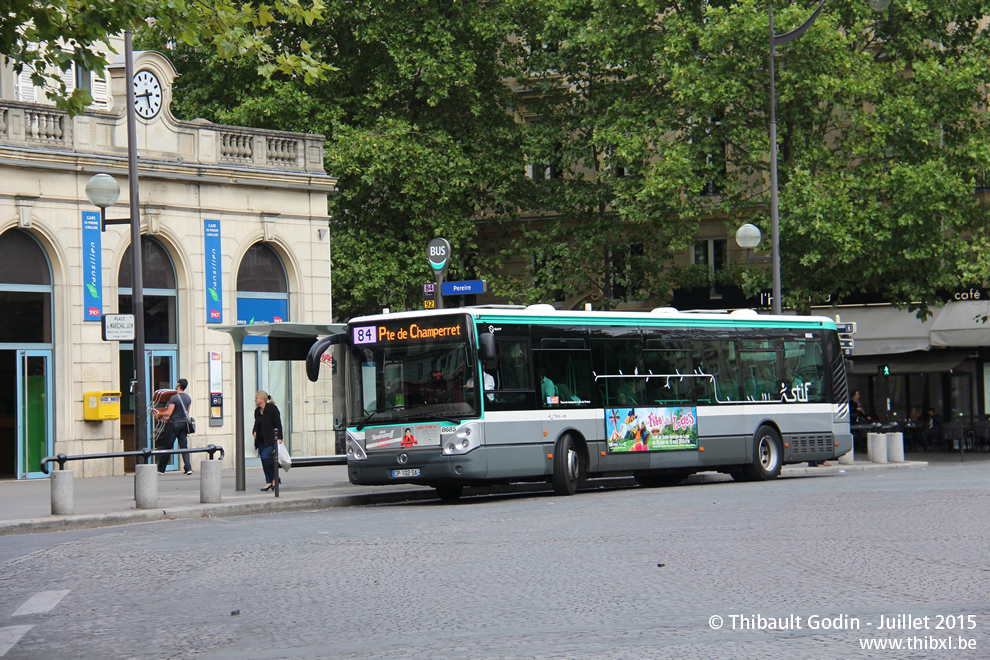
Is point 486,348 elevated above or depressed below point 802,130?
below

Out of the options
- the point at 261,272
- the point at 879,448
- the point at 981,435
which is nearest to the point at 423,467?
the point at 261,272

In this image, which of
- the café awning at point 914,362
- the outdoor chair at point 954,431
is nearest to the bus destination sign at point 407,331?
the outdoor chair at point 954,431

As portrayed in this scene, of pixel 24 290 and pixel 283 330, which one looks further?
pixel 24 290

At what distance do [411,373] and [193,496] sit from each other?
152 inches

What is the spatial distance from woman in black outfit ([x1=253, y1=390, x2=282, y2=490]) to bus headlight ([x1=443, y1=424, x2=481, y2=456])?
3.34 metres

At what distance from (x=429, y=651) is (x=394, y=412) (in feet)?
39.8

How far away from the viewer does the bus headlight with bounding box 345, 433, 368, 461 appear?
19438mm

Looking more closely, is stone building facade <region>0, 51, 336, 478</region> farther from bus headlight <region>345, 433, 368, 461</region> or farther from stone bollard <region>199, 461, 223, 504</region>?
stone bollard <region>199, 461, 223, 504</region>

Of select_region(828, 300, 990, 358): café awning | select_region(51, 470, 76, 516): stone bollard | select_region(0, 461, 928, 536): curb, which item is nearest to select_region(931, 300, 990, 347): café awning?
select_region(828, 300, 990, 358): café awning

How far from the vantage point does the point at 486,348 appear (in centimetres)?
1861

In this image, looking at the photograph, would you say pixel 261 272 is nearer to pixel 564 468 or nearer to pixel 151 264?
pixel 151 264

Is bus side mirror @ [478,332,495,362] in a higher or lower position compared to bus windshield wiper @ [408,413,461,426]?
higher

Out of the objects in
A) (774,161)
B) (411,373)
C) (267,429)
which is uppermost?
(774,161)

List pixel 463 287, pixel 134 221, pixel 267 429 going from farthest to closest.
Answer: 1. pixel 267 429
2. pixel 463 287
3. pixel 134 221
